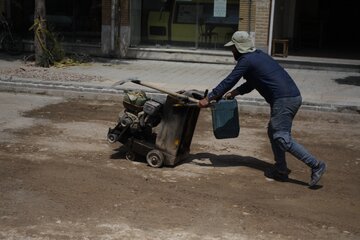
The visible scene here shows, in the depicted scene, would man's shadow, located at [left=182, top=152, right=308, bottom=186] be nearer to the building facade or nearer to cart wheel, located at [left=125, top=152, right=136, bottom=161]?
cart wheel, located at [left=125, top=152, right=136, bottom=161]

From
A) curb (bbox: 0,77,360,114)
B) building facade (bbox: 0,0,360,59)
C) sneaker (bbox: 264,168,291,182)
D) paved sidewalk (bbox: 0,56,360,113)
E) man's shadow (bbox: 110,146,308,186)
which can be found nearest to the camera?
sneaker (bbox: 264,168,291,182)

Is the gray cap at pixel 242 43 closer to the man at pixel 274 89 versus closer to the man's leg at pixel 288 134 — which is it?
the man at pixel 274 89

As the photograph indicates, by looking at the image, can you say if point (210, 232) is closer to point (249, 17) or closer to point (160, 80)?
point (160, 80)

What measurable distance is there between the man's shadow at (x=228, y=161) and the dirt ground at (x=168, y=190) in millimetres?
14

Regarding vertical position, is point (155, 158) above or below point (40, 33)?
below

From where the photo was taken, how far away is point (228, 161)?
7.75 meters

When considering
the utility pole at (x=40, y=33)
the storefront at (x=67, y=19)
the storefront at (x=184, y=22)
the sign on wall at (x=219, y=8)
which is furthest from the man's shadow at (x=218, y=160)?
the storefront at (x=67, y=19)

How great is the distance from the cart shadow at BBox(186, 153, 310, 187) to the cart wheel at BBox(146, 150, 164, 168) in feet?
1.83

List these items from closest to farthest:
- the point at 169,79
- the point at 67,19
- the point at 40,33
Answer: the point at 169,79, the point at 40,33, the point at 67,19

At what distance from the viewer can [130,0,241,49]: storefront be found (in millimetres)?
17484

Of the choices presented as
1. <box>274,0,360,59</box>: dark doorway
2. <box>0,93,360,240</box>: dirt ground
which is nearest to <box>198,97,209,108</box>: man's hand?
<box>0,93,360,240</box>: dirt ground

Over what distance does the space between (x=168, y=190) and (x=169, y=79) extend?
775cm

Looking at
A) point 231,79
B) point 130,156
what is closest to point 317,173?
point 231,79

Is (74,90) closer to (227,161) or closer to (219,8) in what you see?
(227,161)
